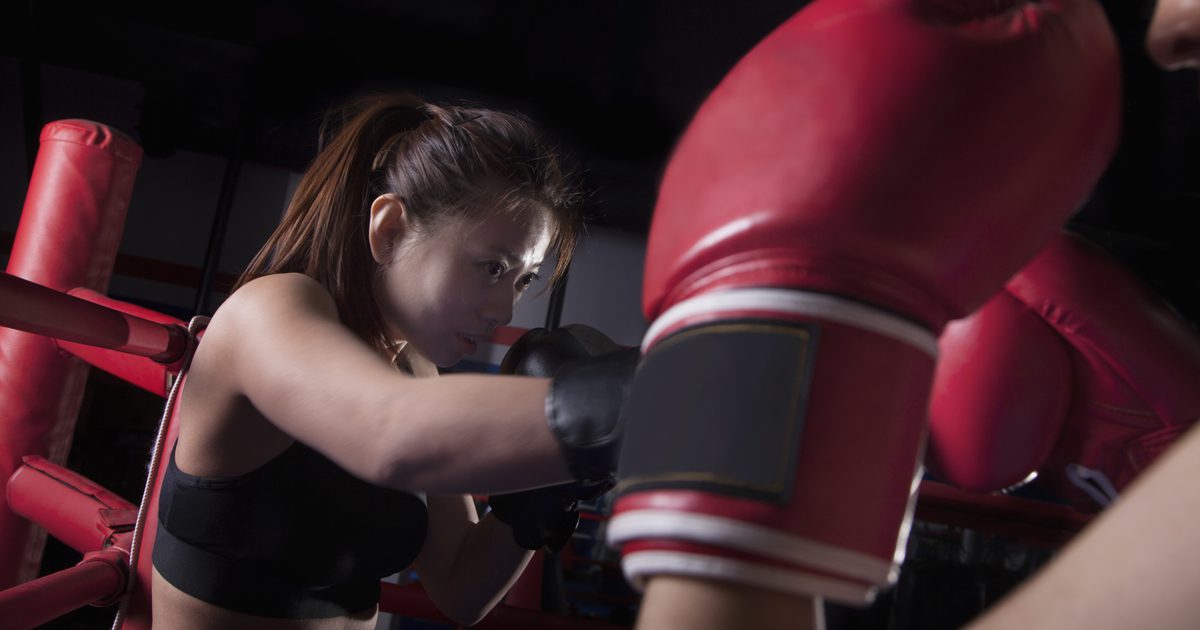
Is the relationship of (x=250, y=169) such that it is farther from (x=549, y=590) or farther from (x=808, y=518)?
(x=808, y=518)

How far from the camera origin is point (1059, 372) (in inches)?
20.1

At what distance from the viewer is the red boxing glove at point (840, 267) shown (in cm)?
33

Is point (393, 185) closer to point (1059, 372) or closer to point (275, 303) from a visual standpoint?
point (275, 303)

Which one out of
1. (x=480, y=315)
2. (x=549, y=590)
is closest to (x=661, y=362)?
(x=480, y=315)

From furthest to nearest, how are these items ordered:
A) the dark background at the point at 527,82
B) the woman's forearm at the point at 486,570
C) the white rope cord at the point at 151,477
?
the dark background at the point at 527,82, the woman's forearm at the point at 486,570, the white rope cord at the point at 151,477

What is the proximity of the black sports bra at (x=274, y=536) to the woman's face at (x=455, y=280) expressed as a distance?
0.54ft

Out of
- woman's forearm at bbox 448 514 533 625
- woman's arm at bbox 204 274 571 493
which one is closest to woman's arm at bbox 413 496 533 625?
woman's forearm at bbox 448 514 533 625

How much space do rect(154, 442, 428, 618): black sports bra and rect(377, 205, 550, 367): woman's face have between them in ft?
0.54

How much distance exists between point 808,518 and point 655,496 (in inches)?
2.3

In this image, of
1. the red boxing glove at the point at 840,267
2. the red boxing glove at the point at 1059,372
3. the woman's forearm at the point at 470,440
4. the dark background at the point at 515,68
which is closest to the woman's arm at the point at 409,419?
the woman's forearm at the point at 470,440

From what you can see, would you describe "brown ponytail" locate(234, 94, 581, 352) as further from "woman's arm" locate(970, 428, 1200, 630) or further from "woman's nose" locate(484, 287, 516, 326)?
Result: "woman's arm" locate(970, 428, 1200, 630)

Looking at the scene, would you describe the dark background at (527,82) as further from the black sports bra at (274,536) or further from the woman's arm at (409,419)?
the woman's arm at (409,419)

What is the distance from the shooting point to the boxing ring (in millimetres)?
953

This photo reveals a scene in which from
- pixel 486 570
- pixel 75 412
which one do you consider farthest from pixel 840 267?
pixel 75 412
